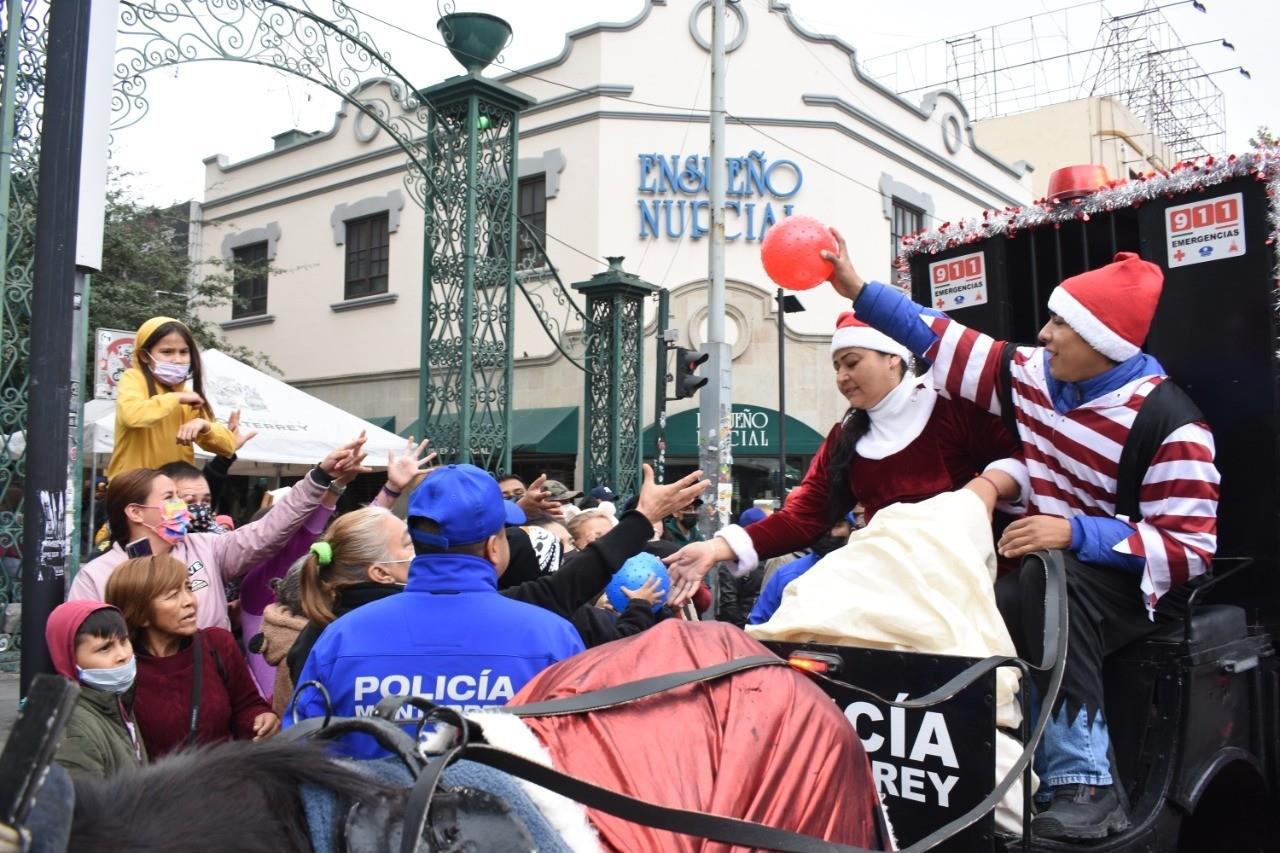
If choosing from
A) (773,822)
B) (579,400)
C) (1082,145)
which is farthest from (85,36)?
(1082,145)

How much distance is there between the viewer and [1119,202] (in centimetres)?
415

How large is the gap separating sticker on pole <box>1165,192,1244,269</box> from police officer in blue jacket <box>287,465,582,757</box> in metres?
2.92

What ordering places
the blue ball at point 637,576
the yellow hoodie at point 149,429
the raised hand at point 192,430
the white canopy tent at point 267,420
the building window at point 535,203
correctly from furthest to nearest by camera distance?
the building window at point 535,203, the white canopy tent at point 267,420, the yellow hoodie at point 149,429, the raised hand at point 192,430, the blue ball at point 637,576

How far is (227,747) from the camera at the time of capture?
1371 millimetres

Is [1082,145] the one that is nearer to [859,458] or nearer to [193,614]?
[859,458]

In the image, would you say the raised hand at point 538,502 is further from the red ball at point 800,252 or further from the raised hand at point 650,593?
the red ball at point 800,252

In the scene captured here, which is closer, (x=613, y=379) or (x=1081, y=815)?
(x=1081, y=815)

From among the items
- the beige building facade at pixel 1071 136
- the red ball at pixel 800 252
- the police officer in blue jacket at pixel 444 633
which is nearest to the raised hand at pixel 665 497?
the red ball at pixel 800 252

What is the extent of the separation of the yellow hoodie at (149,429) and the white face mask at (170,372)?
0.17 ft

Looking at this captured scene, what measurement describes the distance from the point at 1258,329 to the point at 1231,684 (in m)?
1.30

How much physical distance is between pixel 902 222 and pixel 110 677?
17.3 meters

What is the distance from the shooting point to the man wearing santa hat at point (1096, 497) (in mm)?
2812

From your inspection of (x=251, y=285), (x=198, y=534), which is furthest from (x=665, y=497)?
(x=251, y=285)

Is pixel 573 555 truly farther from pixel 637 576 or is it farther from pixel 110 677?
pixel 110 677
